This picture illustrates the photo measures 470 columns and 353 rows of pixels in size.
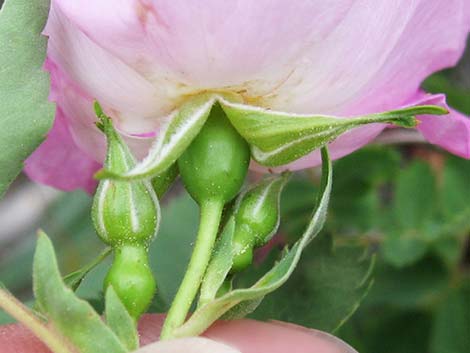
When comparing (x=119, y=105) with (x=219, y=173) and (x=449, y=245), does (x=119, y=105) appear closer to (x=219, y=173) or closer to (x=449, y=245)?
(x=219, y=173)

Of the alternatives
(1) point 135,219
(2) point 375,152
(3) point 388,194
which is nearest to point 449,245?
(2) point 375,152

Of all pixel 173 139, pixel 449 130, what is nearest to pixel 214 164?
pixel 173 139

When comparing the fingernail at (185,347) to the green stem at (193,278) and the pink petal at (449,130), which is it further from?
the pink petal at (449,130)

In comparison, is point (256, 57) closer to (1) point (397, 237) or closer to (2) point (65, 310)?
(2) point (65, 310)

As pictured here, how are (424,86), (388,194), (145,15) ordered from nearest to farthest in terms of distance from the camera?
(145,15)
(424,86)
(388,194)

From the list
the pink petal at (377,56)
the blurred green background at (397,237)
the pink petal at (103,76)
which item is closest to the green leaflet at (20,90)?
the pink petal at (103,76)

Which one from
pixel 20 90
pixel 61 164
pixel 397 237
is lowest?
pixel 397 237
